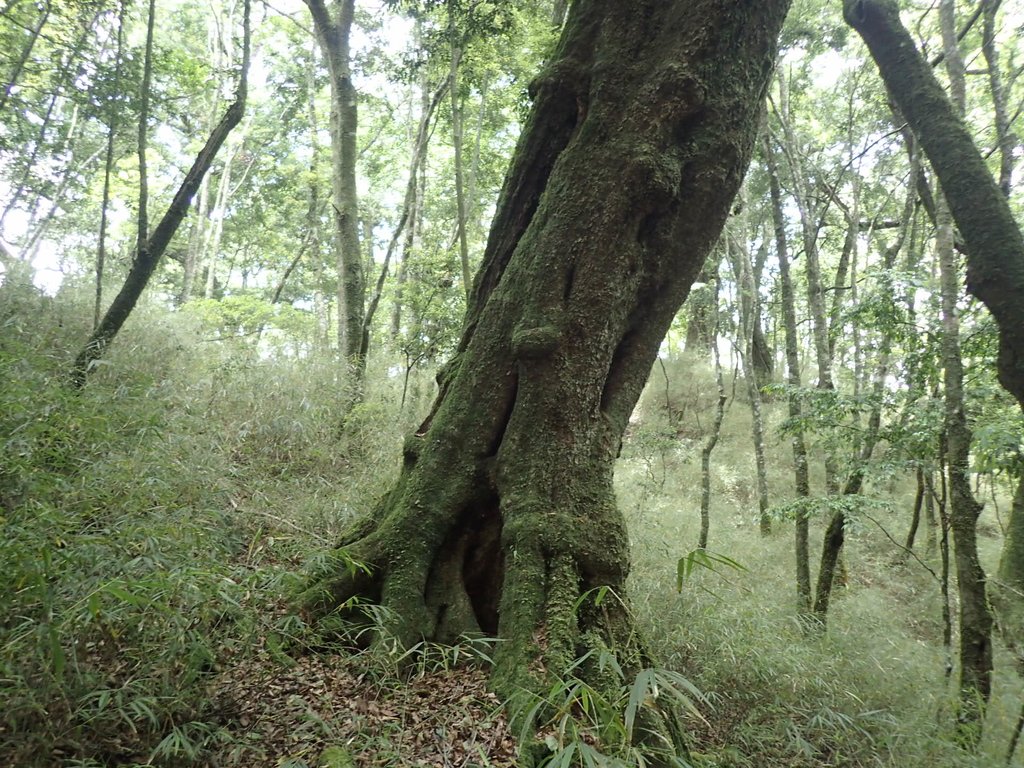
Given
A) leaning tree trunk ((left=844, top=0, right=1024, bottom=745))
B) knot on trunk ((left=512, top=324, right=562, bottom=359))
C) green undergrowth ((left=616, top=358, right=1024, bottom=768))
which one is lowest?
green undergrowth ((left=616, top=358, right=1024, bottom=768))

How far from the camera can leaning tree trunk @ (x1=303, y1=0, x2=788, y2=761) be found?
295 cm

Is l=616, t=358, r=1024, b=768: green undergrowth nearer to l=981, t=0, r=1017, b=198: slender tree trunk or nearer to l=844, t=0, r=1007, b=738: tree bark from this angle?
l=844, t=0, r=1007, b=738: tree bark

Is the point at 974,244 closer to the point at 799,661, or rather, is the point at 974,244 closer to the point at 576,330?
the point at 576,330

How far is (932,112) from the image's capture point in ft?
12.5

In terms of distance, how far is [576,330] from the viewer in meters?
3.16

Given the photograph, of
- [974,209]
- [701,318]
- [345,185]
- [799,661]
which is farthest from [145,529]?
[701,318]

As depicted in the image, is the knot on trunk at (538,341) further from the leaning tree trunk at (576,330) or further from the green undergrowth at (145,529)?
the green undergrowth at (145,529)

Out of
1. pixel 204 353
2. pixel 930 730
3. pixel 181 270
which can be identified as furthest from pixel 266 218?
pixel 930 730

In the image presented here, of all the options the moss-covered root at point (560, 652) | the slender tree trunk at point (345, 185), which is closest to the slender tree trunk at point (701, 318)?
the slender tree trunk at point (345, 185)

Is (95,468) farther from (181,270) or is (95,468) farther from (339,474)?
(181,270)

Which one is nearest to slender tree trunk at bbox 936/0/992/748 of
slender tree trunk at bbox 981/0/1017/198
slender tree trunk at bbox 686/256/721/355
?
slender tree trunk at bbox 981/0/1017/198

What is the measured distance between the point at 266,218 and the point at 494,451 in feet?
57.4

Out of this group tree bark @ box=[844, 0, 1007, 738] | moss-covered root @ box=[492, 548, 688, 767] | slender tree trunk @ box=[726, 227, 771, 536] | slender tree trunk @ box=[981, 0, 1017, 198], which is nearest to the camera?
moss-covered root @ box=[492, 548, 688, 767]

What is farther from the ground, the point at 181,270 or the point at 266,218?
the point at 266,218
